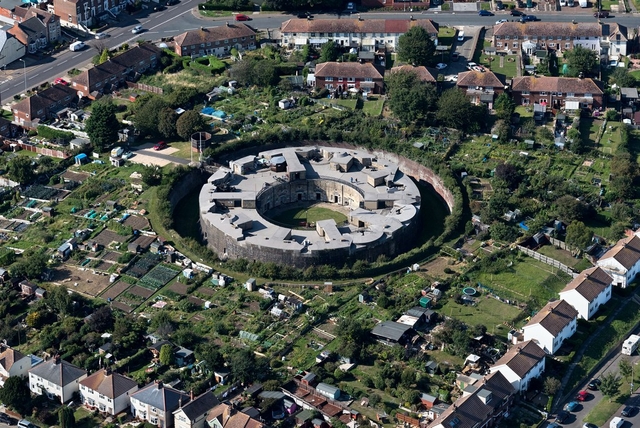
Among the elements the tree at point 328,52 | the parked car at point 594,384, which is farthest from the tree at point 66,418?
the tree at point 328,52

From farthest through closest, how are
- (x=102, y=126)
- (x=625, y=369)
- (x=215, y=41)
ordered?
(x=215, y=41) < (x=102, y=126) < (x=625, y=369)

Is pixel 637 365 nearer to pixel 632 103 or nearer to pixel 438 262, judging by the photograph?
pixel 438 262

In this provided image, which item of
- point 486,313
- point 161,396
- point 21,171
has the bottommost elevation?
point 161,396

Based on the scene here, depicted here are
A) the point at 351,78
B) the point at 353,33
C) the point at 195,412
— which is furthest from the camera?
the point at 353,33

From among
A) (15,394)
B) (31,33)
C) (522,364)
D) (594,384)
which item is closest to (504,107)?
(594,384)

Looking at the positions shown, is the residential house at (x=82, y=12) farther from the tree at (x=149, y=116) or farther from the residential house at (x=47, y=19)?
the tree at (x=149, y=116)

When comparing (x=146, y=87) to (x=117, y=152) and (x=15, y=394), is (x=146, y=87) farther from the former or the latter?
(x=15, y=394)
